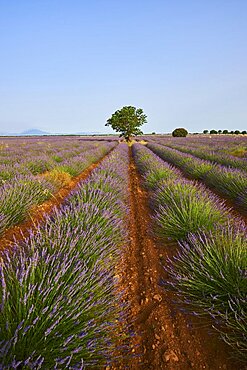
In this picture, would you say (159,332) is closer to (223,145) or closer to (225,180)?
(225,180)

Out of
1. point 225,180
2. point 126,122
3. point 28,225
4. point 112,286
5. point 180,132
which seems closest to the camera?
point 112,286

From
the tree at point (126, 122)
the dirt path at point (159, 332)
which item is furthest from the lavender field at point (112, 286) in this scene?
the tree at point (126, 122)

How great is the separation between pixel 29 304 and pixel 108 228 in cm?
136

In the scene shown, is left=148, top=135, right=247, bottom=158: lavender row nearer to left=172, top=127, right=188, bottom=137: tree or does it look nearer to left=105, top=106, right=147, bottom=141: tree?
left=105, top=106, right=147, bottom=141: tree

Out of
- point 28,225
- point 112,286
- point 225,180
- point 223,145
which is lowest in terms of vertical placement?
point 28,225

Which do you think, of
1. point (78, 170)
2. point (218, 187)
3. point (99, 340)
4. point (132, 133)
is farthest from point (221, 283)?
point (132, 133)

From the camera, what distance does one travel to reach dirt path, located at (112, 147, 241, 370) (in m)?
1.53

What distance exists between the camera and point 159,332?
5.77 feet

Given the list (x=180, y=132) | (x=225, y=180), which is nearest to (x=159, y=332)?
(x=225, y=180)

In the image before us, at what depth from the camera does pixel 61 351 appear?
1.17 meters

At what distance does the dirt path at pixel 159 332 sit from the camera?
153cm

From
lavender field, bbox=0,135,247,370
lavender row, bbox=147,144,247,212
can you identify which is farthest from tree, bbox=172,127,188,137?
lavender field, bbox=0,135,247,370

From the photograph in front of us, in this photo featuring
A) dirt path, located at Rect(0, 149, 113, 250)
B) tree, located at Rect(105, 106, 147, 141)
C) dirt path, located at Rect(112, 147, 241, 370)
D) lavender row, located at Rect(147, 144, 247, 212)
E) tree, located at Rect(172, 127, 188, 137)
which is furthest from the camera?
tree, located at Rect(172, 127, 188, 137)

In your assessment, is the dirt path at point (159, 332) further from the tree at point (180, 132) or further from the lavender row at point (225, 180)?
the tree at point (180, 132)
